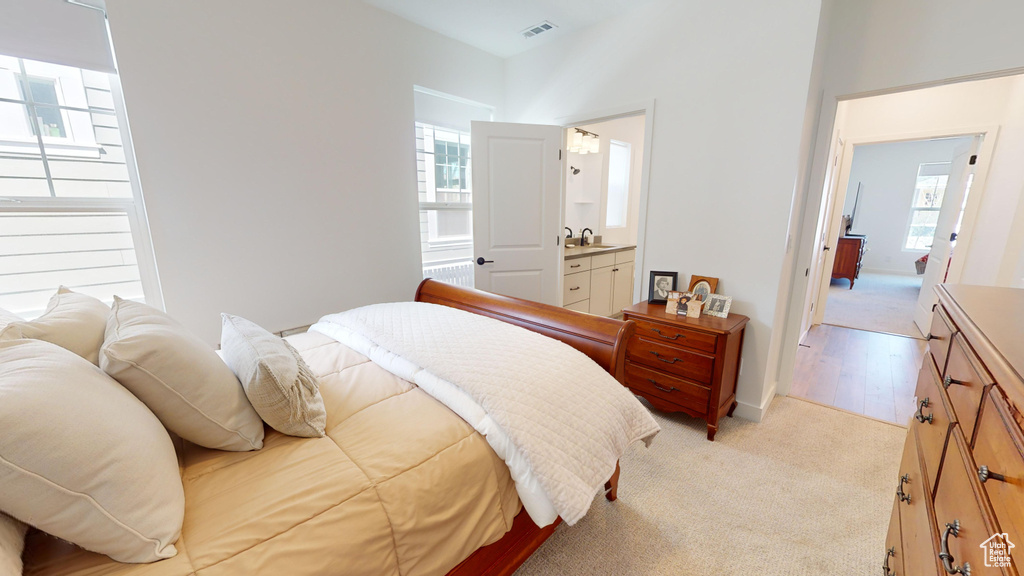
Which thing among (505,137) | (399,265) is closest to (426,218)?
(399,265)

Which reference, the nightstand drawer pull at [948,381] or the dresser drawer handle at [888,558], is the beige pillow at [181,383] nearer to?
the nightstand drawer pull at [948,381]

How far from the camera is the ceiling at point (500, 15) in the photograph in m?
2.51

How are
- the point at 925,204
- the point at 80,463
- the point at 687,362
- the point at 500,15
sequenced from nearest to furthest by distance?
the point at 80,463 → the point at 687,362 → the point at 500,15 → the point at 925,204

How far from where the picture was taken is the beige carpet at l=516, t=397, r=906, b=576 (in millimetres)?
1431

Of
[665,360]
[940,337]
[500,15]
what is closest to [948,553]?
[940,337]

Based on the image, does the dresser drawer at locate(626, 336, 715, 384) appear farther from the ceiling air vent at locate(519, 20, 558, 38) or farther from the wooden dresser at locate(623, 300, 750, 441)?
the ceiling air vent at locate(519, 20, 558, 38)

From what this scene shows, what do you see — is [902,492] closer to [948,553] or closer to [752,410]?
[948,553]

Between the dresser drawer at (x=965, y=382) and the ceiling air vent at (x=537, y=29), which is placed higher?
the ceiling air vent at (x=537, y=29)

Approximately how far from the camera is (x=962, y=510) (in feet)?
2.18

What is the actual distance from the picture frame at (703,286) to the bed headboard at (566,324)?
44.9 inches

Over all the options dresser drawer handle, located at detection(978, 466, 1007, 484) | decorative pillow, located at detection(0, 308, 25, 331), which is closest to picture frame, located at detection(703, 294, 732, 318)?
dresser drawer handle, located at detection(978, 466, 1007, 484)

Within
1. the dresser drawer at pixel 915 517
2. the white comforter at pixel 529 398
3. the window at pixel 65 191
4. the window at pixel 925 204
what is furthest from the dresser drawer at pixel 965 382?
the window at pixel 925 204

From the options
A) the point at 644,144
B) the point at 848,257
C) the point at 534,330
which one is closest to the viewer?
the point at 534,330

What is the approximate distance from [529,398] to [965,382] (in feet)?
3.17
